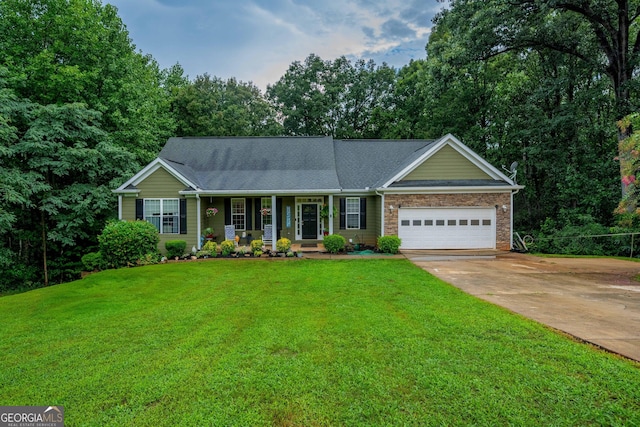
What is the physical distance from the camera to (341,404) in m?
3.00

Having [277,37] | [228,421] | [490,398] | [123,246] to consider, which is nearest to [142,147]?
[123,246]

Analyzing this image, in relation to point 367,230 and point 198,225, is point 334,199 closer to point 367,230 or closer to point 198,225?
point 367,230

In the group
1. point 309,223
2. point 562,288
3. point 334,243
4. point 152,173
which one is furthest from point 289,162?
point 562,288

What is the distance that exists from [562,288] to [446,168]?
7.21 m

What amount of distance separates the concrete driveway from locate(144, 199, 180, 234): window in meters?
9.83

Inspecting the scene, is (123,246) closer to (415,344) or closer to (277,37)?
(415,344)

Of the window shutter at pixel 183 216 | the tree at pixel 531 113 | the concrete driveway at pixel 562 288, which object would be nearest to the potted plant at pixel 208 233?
the window shutter at pixel 183 216

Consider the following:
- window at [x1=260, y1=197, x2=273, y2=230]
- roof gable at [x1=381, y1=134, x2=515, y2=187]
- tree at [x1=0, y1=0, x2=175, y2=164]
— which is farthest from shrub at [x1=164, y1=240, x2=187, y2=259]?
roof gable at [x1=381, y1=134, x2=515, y2=187]

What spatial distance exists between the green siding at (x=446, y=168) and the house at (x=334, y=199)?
1.7 inches

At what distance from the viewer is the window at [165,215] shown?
42.5ft

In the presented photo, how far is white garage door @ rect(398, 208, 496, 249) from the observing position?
1323 cm

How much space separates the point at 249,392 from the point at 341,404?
974 millimetres

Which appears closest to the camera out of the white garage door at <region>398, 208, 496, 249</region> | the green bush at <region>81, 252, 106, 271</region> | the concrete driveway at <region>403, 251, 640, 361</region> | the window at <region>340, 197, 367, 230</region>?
the concrete driveway at <region>403, 251, 640, 361</region>

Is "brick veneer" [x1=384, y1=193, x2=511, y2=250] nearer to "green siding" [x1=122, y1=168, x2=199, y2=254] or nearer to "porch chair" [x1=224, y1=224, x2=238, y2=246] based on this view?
"porch chair" [x1=224, y1=224, x2=238, y2=246]
